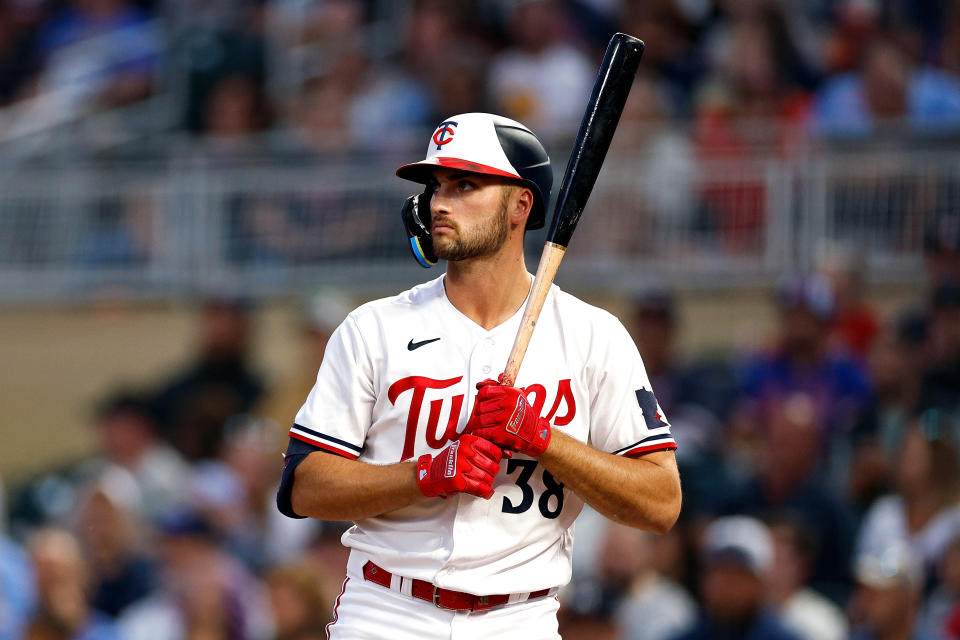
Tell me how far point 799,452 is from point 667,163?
224 cm

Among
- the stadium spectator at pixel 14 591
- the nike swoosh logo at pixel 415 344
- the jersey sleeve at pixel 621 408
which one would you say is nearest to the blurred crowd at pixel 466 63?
the stadium spectator at pixel 14 591

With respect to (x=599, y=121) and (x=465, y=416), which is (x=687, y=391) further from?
(x=465, y=416)

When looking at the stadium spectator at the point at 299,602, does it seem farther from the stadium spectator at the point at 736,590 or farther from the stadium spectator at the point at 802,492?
the stadium spectator at the point at 802,492

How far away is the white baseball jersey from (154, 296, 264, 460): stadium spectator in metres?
5.18

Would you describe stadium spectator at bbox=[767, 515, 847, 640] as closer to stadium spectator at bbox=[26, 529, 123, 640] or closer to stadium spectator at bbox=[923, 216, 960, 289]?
stadium spectator at bbox=[923, 216, 960, 289]

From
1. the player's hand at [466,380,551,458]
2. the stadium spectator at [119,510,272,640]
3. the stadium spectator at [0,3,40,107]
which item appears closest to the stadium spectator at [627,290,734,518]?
the stadium spectator at [119,510,272,640]

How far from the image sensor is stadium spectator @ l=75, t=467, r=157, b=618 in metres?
7.95

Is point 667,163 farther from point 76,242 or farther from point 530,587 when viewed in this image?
point 530,587

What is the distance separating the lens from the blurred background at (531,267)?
663 centimetres

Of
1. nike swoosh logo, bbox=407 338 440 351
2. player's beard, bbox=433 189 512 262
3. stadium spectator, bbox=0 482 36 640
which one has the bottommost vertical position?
stadium spectator, bbox=0 482 36 640

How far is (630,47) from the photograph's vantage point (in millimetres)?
3705

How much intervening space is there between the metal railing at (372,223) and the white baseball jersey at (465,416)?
14.9 ft

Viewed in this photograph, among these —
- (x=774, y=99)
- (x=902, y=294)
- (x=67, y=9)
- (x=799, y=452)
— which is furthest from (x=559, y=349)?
(x=67, y=9)

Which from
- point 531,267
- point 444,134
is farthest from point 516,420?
point 531,267
